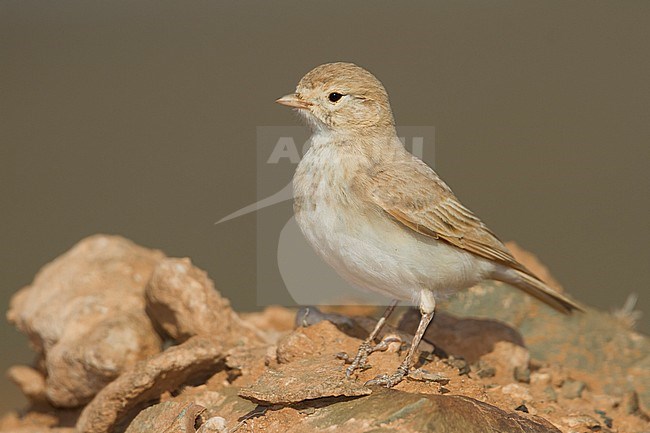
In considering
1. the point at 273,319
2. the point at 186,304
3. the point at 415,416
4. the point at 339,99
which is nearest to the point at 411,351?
the point at 415,416

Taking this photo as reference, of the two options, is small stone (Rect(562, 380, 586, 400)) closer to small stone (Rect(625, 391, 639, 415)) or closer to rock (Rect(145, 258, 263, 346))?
small stone (Rect(625, 391, 639, 415))

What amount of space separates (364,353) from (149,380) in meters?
1.52

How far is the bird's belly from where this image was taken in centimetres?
577

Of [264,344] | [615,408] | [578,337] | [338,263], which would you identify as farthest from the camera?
[578,337]

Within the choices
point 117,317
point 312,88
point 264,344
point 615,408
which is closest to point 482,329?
point 615,408

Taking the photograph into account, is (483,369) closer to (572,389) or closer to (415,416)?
(572,389)

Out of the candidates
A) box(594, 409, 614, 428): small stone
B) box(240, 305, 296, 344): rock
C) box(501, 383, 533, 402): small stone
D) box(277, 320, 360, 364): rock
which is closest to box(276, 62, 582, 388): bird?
box(277, 320, 360, 364): rock

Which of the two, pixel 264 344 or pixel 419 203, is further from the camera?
pixel 264 344

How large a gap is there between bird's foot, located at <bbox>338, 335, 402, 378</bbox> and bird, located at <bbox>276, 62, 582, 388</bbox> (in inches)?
0.6

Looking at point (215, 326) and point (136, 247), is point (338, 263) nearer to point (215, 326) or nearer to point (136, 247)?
point (215, 326)

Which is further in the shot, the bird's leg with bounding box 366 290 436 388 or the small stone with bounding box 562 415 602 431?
the small stone with bounding box 562 415 602 431

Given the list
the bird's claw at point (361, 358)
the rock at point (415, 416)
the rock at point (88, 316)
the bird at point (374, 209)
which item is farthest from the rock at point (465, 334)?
the rock at point (88, 316)

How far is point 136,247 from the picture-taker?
8422 millimetres

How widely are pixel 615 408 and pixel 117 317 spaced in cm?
399
